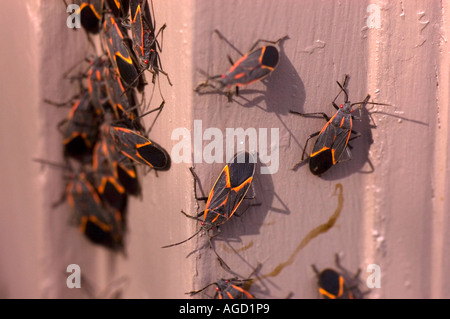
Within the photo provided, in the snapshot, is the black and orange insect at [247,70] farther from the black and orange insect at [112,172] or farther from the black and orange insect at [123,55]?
the black and orange insect at [112,172]

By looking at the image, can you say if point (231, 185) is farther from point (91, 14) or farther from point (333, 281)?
point (91, 14)

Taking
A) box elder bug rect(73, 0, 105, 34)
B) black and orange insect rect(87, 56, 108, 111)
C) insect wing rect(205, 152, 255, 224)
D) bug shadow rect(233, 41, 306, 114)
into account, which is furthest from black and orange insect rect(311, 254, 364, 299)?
box elder bug rect(73, 0, 105, 34)

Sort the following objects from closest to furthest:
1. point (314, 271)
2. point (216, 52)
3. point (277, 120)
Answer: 1. point (216, 52)
2. point (277, 120)
3. point (314, 271)

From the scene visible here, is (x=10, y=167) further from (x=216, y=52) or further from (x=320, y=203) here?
(x=320, y=203)

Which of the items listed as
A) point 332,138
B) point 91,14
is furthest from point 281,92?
point 91,14

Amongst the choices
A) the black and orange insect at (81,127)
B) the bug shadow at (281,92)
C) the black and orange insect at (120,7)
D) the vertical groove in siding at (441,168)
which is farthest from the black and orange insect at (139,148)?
the vertical groove in siding at (441,168)

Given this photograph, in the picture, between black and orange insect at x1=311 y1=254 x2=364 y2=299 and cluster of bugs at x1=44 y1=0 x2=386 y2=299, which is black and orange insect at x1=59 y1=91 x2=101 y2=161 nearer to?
cluster of bugs at x1=44 y1=0 x2=386 y2=299
